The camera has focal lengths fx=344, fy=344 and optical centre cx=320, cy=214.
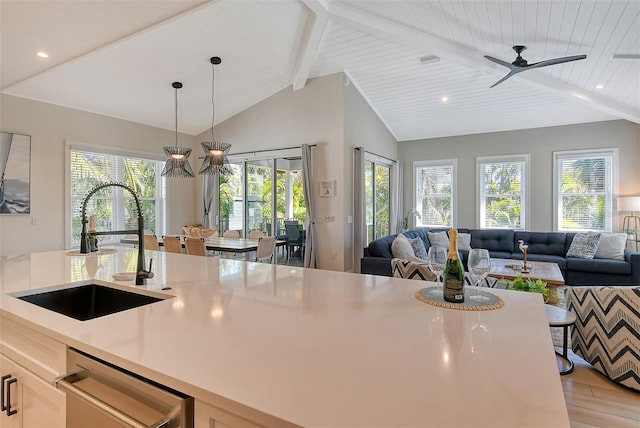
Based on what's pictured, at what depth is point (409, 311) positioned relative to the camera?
3.94 feet

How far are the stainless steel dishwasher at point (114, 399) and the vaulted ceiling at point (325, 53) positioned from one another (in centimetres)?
372

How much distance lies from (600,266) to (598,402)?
4.08m

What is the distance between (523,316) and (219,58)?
16.1 feet

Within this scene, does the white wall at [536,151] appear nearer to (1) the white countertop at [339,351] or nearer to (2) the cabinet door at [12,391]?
(1) the white countertop at [339,351]

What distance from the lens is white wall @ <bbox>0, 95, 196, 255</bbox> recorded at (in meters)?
4.75

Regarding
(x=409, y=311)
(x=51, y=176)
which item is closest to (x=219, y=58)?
(x=51, y=176)

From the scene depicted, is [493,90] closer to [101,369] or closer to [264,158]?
[264,158]

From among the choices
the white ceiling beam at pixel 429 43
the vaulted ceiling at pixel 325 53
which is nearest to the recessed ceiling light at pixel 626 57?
the vaulted ceiling at pixel 325 53

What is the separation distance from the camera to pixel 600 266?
16.4 ft

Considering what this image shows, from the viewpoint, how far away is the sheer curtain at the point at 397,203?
24.2 ft

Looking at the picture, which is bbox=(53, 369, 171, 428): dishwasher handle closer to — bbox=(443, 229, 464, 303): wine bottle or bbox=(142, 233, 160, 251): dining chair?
bbox=(443, 229, 464, 303): wine bottle

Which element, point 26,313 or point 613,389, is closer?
point 26,313

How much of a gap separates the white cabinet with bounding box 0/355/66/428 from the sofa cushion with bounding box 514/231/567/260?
685cm

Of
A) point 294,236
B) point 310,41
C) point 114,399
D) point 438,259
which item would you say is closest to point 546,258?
point 294,236
